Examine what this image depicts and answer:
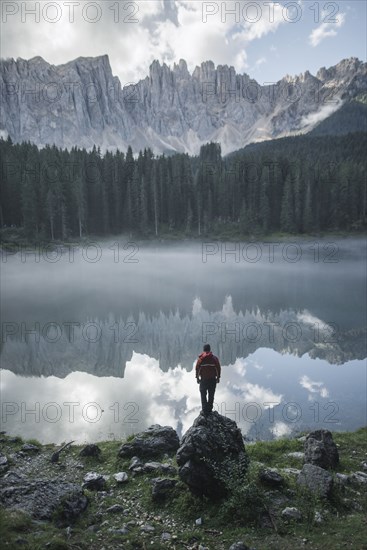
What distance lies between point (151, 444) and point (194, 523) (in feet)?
15.2

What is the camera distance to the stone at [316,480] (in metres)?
9.99

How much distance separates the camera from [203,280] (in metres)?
59.7

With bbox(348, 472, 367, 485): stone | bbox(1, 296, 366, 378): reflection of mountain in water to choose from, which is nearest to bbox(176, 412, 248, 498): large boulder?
bbox(348, 472, 367, 485): stone

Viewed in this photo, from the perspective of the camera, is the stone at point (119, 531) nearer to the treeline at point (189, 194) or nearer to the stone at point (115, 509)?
the stone at point (115, 509)

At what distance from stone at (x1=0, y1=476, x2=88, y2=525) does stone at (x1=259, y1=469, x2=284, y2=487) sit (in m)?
4.63

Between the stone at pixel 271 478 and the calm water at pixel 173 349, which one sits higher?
the stone at pixel 271 478

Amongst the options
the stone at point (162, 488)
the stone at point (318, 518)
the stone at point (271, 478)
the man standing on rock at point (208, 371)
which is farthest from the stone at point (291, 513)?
A: the man standing on rock at point (208, 371)

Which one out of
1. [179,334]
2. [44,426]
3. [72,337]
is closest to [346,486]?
[44,426]

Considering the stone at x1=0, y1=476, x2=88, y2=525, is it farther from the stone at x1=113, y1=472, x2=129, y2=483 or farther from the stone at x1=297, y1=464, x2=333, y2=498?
the stone at x1=297, y1=464, x2=333, y2=498

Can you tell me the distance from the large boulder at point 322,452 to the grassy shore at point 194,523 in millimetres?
437

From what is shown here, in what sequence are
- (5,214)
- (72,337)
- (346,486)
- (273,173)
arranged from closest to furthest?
(346,486) → (72,337) → (5,214) → (273,173)

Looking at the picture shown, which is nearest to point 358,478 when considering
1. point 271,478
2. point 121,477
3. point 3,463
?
point 271,478

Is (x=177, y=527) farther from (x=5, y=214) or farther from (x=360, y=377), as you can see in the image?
(x=5, y=214)

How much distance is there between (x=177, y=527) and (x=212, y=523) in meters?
0.81
